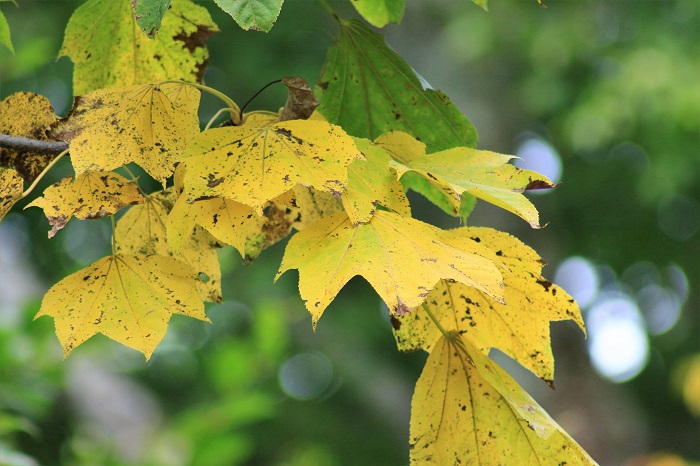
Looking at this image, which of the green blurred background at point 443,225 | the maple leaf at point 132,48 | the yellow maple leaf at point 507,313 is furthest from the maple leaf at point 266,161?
the green blurred background at point 443,225

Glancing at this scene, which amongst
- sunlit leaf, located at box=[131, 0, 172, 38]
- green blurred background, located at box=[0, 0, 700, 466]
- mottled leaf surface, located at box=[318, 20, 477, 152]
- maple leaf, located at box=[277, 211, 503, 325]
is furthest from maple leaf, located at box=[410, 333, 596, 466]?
green blurred background, located at box=[0, 0, 700, 466]

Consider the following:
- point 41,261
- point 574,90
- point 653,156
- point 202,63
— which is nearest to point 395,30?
point 574,90

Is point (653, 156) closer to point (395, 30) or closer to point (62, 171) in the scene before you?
point (395, 30)

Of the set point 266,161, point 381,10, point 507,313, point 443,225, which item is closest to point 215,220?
point 266,161

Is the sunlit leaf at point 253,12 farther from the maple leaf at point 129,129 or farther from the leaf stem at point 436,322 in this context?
the leaf stem at point 436,322

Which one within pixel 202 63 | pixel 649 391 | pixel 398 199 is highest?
pixel 649 391

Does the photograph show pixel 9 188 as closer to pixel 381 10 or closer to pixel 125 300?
pixel 125 300

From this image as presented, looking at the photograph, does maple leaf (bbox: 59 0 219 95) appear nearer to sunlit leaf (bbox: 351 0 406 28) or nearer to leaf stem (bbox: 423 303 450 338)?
sunlit leaf (bbox: 351 0 406 28)
